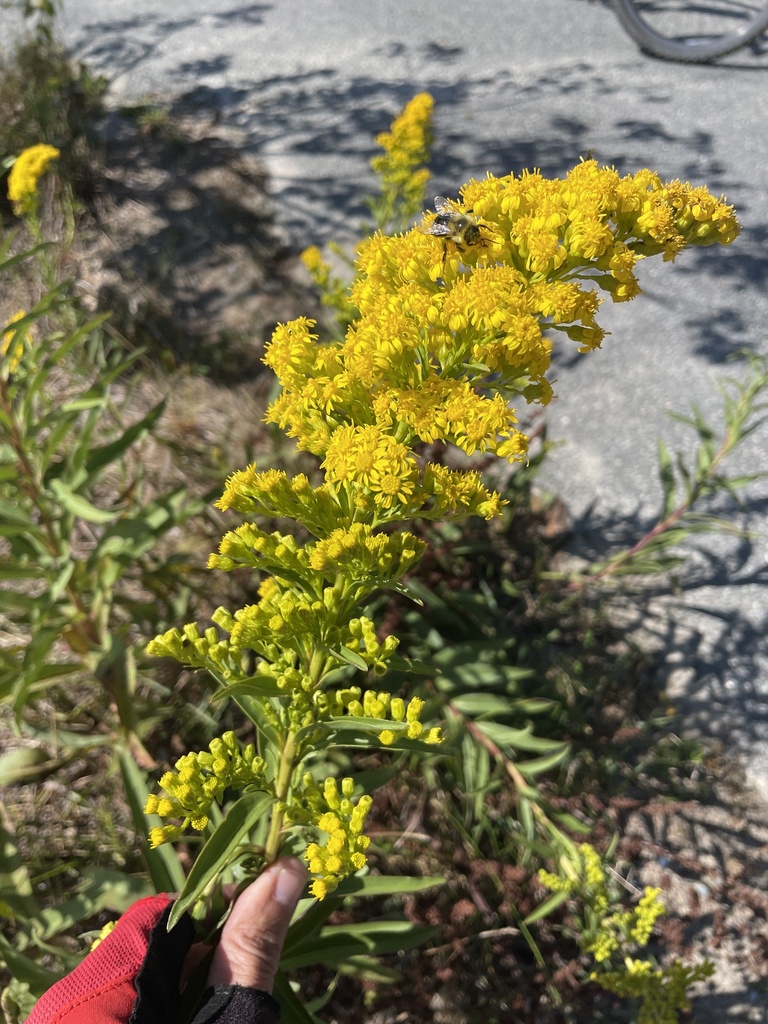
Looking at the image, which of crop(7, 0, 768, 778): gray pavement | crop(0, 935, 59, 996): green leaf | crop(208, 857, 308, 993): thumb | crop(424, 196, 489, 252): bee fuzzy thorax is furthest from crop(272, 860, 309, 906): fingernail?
crop(7, 0, 768, 778): gray pavement

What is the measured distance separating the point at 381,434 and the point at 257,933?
1.11 meters

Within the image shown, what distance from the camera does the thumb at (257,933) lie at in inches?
54.9

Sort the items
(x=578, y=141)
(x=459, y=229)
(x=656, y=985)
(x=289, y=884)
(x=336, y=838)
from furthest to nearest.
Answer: (x=578, y=141) < (x=656, y=985) < (x=289, y=884) < (x=459, y=229) < (x=336, y=838)

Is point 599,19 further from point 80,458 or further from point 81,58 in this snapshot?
point 80,458

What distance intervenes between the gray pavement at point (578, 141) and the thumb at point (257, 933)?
242 cm

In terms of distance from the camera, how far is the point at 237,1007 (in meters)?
1.33

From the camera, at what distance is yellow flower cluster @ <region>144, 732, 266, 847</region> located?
125 cm

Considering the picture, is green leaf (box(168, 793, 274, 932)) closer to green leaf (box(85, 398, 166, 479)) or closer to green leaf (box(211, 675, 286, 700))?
green leaf (box(211, 675, 286, 700))

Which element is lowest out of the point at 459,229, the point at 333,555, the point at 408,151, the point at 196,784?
the point at 196,784

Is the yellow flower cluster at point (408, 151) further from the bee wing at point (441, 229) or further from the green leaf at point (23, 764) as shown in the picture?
the green leaf at point (23, 764)

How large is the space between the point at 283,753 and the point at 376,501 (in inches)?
24.1

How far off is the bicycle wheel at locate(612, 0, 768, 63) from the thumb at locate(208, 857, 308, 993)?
283 inches

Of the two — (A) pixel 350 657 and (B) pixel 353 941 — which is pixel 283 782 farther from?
(B) pixel 353 941

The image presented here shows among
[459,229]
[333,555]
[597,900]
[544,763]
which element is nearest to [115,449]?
[333,555]
